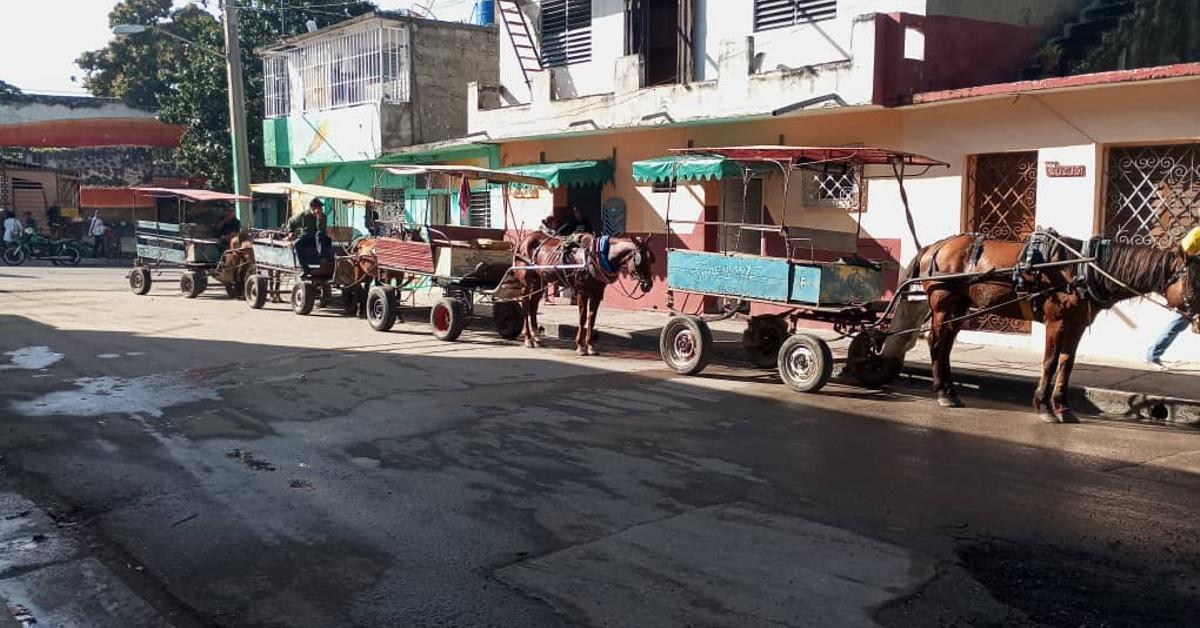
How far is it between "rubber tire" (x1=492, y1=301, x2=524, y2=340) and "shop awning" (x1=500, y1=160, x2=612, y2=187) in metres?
3.48

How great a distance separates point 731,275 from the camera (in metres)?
10.4

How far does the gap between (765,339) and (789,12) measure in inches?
238

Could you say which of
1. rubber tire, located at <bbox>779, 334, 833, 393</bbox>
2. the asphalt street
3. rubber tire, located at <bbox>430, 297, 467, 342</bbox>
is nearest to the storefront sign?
the asphalt street

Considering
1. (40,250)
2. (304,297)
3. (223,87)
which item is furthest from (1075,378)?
(40,250)

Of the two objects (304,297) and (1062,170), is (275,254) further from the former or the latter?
(1062,170)

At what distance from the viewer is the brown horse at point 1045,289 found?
819 centimetres

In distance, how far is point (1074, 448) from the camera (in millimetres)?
7793

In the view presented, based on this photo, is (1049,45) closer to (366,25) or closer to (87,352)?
(87,352)

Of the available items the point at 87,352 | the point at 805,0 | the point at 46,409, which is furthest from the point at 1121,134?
the point at 87,352

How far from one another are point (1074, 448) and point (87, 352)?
1110cm

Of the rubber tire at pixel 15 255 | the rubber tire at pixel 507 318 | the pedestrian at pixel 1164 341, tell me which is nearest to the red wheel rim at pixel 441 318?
the rubber tire at pixel 507 318

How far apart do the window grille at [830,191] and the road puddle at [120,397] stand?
346 inches

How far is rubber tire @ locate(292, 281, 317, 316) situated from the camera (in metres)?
17.3

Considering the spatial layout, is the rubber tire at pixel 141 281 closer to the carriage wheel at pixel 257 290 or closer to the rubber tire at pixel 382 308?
the carriage wheel at pixel 257 290
